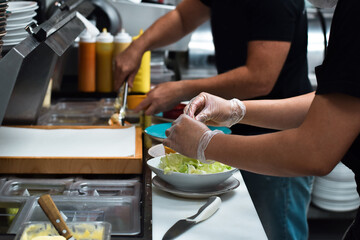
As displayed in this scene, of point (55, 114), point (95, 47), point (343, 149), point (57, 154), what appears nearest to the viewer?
point (343, 149)

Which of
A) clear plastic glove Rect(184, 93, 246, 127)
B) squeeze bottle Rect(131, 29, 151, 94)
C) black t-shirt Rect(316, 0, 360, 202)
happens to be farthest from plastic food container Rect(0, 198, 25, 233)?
squeeze bottle Rect(131, 29, 151, 94)

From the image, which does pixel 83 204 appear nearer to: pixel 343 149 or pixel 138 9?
pixel 343 149

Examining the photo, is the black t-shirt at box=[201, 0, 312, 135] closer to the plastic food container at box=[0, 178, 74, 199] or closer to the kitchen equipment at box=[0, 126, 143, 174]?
the kitchen equipment at box=[0, 126, 143, 174]

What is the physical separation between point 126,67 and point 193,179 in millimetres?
1248

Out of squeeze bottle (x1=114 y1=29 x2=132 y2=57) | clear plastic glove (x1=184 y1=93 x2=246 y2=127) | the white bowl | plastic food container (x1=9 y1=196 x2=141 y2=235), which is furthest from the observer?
squeeze bottle (x1=114 y1=29 x2=132 y2=57)

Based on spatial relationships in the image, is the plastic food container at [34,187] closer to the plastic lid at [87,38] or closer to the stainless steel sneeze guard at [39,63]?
the stainless steel sneeze guard at [39,63]

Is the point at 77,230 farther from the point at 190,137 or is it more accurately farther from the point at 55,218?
the point at 190,137

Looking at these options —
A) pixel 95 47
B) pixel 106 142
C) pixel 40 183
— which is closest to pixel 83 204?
pixel 40 183

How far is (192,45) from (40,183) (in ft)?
7.60

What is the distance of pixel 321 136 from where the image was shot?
1271 millimetres

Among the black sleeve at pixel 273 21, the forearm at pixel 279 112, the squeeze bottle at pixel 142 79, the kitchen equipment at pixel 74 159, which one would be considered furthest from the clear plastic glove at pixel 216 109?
the squeeze bottle at pixel 142 79

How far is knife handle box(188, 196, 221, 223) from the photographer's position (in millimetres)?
1552

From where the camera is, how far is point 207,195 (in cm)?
172

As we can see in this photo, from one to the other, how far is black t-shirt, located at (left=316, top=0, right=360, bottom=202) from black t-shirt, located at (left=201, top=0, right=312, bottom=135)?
1069mm
